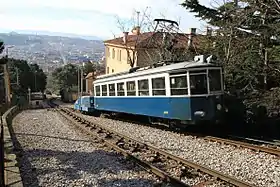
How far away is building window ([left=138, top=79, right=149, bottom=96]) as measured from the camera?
16458 millimetres

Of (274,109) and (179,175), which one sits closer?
(179,175)

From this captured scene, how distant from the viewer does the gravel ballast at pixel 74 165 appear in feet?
26.3

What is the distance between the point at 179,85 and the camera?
1422 cm

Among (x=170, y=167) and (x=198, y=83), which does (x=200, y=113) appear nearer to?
(x=198, y=83)

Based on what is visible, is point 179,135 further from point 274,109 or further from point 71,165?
point 71,165

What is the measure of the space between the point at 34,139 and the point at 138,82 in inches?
197

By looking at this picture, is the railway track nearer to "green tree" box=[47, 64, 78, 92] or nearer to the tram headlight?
the tram headlight

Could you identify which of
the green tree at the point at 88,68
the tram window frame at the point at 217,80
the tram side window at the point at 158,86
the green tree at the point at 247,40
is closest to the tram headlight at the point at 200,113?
the tram window frame at the point at 217,80

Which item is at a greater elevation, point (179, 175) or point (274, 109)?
point (274, 109)

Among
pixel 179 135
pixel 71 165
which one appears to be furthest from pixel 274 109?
pixel 71 165

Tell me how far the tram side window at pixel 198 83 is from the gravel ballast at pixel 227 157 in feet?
5.21

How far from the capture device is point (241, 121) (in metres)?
15.7

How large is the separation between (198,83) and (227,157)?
4460 mm

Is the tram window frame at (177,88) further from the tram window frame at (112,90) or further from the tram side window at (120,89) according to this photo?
the tram window frame at (112,90)
